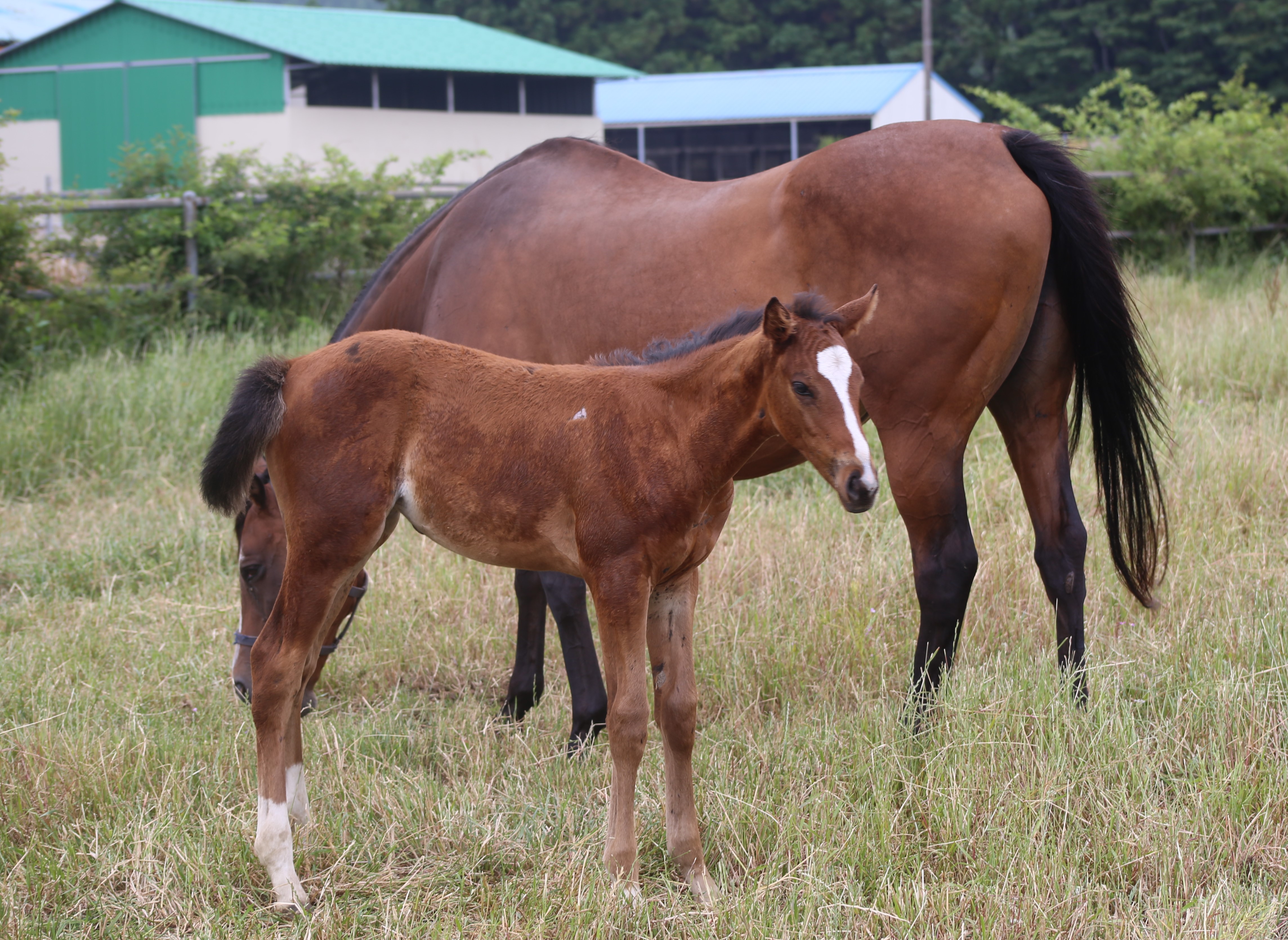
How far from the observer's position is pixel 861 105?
27.0 meters

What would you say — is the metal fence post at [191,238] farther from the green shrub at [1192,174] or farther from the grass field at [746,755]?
the green shrub at [1192,174]

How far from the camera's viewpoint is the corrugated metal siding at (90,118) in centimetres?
2434

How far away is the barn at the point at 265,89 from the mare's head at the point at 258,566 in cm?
1936

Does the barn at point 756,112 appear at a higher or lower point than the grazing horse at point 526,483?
higher

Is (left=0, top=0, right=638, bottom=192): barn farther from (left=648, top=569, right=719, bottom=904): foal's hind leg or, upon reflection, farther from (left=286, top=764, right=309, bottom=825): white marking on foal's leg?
(left=648, top=569, right=719, bottom=904): foal's hind leg

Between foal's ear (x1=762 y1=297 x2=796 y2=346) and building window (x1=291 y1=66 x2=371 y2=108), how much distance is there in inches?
916

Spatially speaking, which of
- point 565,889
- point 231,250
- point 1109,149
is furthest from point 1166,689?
point 1109,149

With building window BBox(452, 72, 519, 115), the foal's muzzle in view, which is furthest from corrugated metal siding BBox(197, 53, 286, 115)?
the foal's muzzle

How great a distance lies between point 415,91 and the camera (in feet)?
84.7

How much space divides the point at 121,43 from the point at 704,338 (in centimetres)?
2613

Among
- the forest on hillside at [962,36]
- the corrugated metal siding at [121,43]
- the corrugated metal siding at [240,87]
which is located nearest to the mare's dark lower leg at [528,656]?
the corrugated metal siding at [240,87]

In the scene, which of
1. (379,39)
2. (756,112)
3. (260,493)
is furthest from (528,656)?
(756,112)

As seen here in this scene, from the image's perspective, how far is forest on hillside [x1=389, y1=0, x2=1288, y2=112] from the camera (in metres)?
27.4

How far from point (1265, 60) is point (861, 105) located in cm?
1020
